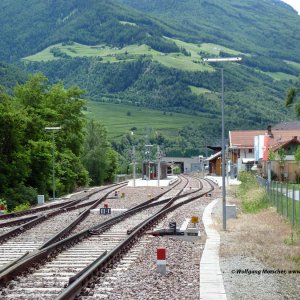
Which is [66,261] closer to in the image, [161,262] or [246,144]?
[161,262]

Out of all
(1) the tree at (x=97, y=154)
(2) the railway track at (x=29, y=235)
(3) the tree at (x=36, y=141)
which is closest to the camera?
(2) the railway track at (x=29, y=235)

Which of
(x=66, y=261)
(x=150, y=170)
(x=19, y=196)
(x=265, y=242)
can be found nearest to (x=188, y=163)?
(x=150, y=170)

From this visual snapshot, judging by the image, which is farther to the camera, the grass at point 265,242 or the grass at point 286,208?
the grass at point 286,208

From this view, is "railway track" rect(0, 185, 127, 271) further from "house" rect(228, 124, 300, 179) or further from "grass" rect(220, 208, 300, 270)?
"house" rect(228, 124, 300, 179)

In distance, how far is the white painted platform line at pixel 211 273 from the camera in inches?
481

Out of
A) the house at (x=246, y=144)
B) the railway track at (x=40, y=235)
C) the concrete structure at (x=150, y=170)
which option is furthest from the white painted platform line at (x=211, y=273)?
the house at (x=246, y=144)

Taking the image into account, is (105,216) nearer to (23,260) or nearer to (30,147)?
(23,260)

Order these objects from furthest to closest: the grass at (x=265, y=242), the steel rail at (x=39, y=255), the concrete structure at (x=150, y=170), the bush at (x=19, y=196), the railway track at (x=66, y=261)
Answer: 1. the concrete structure at (x=150, y=170)
2. the bush at (x=19, y=196)
3. the grass at (x=265, y=242)
4. the steel rail at (x=39, y=255)
5. the railway track at (x=66, y=261)

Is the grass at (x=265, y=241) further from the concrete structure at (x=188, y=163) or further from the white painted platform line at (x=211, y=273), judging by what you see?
the concrete structure at (x=188, y=163)

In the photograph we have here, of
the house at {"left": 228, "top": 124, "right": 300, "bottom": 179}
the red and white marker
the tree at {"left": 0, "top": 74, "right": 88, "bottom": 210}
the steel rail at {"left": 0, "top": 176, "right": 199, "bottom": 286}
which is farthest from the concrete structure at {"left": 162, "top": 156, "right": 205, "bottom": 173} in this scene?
the red and white marker

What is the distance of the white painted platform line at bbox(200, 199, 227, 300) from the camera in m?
12.2

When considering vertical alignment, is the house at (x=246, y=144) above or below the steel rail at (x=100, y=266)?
above

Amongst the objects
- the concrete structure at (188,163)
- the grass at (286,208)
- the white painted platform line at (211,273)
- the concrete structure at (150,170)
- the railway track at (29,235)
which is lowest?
the white painted platform line at (211,273)

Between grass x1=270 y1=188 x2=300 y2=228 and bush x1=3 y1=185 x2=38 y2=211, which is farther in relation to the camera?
bush x1=3 y1=185 x2=38 y2=211
